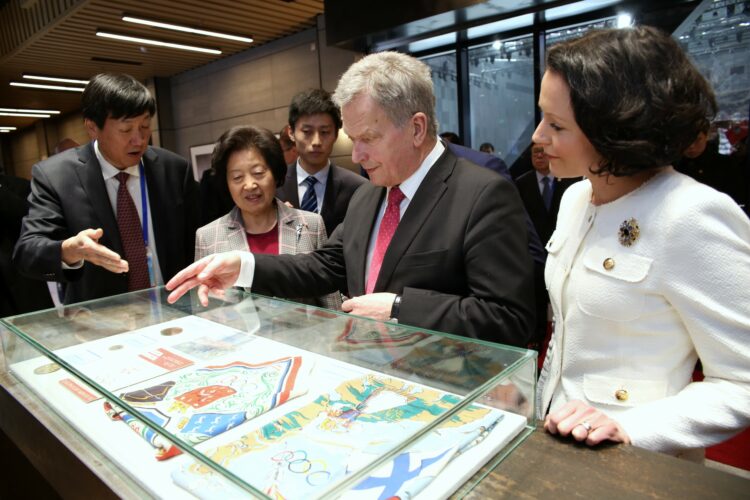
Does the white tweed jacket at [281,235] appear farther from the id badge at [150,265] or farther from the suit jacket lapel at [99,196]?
the suit jacket lapel at [99,196]

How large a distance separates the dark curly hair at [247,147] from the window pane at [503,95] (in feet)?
15.3

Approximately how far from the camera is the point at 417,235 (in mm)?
1676

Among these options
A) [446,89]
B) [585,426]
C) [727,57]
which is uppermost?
[446,89]

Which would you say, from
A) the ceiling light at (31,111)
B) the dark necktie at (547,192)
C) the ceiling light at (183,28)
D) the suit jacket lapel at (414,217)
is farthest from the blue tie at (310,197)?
the ceiling light at (31,111)

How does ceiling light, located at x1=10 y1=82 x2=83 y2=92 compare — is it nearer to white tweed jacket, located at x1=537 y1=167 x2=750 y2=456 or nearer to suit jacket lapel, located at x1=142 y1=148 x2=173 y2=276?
suit jacket lapel, located at x1=142 y1=148 x2=173 y2=276

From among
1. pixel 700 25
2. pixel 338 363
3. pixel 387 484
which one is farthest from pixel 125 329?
pixel 700 25

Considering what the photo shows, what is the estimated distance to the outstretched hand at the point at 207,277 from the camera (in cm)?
172

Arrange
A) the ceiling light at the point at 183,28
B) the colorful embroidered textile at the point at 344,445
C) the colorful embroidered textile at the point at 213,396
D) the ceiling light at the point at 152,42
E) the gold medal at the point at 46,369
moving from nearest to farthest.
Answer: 1. the colorful embroidered textile at the point at 344,445
2. the colorful embroidered textile at the point at 213,396
3. the gold medal at the point at 46,369
4. the ceiling light at the point at 183,28
5. the ceiling light at the point at 152,42

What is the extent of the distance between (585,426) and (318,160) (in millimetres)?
2715

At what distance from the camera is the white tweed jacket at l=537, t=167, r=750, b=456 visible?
1064 millimetres

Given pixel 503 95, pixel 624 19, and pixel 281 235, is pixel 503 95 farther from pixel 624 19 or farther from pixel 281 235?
pixel 281 235

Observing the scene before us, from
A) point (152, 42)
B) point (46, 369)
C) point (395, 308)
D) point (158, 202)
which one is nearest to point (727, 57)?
point (395, 308)

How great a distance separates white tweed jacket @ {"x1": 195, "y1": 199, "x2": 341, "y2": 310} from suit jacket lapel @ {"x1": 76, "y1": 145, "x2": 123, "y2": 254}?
394 mm

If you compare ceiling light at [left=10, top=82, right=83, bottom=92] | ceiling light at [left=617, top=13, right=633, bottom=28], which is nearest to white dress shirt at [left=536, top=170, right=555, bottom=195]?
ceiling light at [left=617, top=13, right=633, bottom=28]
